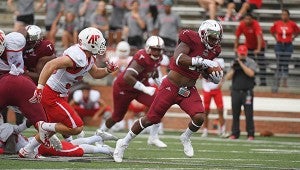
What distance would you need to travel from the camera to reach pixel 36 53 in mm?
12469

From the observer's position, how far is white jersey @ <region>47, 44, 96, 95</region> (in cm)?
1102

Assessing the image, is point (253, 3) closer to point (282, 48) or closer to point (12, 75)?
point (282, 48)

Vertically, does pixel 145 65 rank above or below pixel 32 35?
below

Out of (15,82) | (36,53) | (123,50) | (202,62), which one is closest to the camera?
(15,82)

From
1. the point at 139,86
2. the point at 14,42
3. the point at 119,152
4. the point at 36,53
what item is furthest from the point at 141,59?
the point at 14,42

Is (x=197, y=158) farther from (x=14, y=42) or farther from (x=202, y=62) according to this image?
(x=14, y=42)

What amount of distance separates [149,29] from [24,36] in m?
9.29

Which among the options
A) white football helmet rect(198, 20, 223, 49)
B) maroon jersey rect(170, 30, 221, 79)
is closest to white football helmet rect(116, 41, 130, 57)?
maroon jersey rect(170, 30, 221, 79)

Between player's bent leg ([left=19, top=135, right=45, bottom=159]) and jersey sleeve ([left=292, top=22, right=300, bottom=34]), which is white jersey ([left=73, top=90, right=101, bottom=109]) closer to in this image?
jersey sleeve ([left=292, top=22, right=300, bottom=34])

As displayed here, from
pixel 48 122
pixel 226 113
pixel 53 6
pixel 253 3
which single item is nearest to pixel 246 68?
pixel 226 113

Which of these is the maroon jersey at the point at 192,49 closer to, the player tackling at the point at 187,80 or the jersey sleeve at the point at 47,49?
the player tackling at the point at 187,80

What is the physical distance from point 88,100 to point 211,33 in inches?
336

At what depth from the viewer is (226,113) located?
20.0 m

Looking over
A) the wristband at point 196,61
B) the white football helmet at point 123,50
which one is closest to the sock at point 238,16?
the white football helmet at point 123,50
